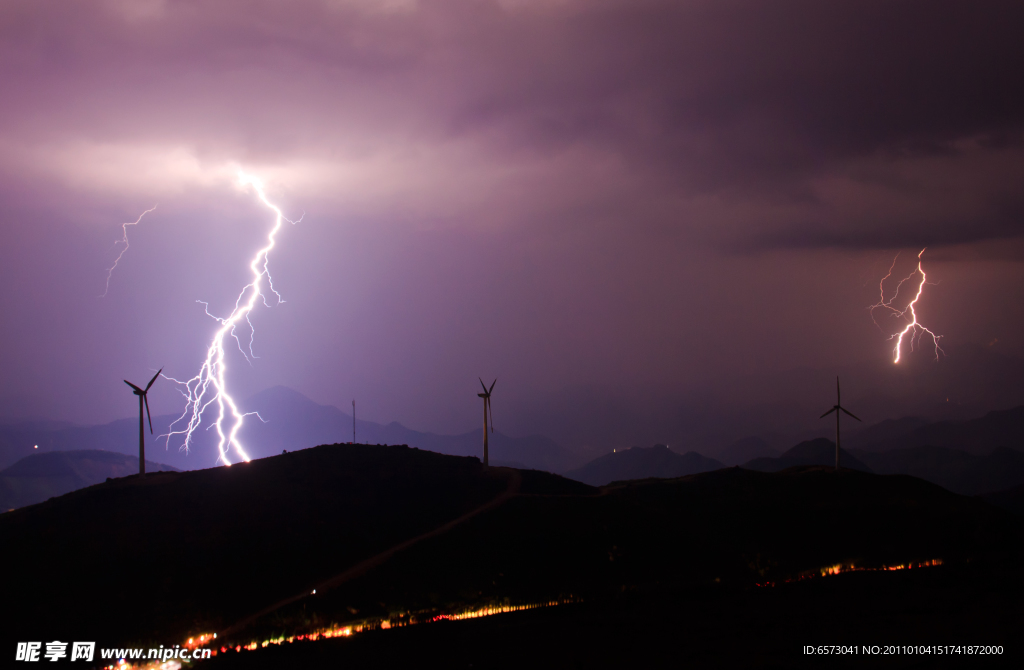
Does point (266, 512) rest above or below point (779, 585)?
above

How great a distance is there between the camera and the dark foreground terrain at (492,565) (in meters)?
25.5

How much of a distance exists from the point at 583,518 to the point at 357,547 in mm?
17939

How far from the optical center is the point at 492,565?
4372 centimetres

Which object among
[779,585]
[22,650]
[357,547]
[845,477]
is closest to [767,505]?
[845,477]

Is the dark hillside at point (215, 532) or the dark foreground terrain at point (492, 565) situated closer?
the dark foreground terrain at point (492, 565)

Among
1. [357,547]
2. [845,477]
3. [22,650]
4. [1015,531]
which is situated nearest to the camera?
[22,650]

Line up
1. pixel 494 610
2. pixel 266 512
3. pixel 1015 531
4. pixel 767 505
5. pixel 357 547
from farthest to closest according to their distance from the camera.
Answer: pixel 767 505 < pixel 1015 531 < pixel 266 512 < pixel 357 547 < pixel 494 610

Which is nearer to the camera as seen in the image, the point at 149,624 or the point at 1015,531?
the point at 149,624

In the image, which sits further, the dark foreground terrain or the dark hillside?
the dark hillside

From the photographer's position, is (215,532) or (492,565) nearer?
(492,565)

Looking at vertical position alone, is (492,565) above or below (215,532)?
below

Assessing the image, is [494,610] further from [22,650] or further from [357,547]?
[22,650]

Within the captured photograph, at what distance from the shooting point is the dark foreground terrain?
83.5 ft

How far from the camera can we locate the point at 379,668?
2281cm
